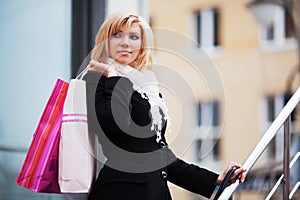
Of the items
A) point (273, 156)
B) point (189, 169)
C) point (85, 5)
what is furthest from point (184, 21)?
point (189, 169)

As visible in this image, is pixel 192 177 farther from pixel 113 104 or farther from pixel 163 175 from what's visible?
pixel 113 104

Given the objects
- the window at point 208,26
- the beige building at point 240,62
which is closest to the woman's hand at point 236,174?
the beige building at point 240,62

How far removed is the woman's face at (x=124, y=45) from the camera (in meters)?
2.38

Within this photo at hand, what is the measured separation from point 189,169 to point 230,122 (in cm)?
1097

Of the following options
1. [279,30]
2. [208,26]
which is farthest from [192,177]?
[208,26]

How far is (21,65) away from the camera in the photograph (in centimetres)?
342

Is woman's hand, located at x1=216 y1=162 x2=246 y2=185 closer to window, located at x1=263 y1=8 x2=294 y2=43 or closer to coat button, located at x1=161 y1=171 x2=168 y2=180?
coat button, located at x1=161 y1=171 x2=168 y2=180

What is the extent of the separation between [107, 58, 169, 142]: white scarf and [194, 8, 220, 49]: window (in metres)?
11.4

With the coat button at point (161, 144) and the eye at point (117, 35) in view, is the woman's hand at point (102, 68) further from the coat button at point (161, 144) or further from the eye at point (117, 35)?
the coat button at point (161, 144)

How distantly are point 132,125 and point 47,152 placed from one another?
293 millimetres

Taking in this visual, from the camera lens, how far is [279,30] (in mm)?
13445

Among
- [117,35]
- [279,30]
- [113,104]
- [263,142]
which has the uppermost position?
[279,30]

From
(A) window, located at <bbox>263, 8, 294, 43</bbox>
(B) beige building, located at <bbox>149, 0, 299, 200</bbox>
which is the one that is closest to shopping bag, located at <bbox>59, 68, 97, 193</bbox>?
(B) beige building, located at <bbox>149, 0, 299, 200</bbox>

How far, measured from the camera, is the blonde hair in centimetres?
239
